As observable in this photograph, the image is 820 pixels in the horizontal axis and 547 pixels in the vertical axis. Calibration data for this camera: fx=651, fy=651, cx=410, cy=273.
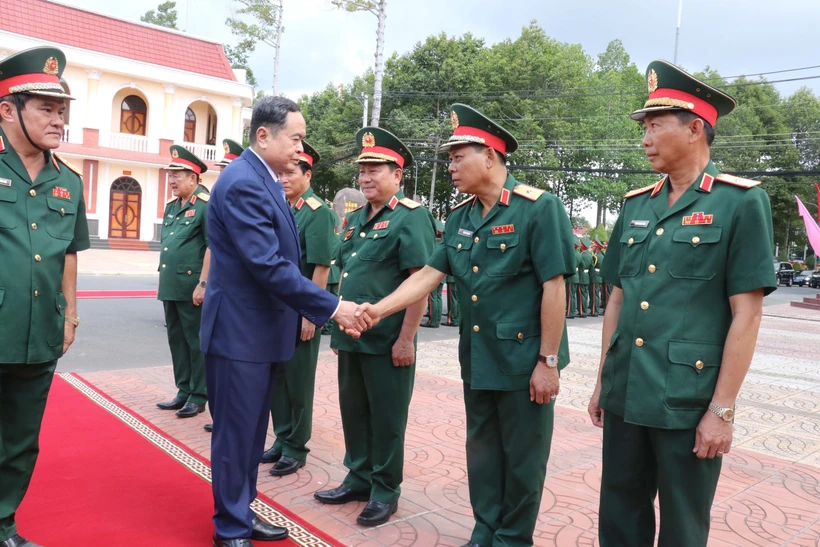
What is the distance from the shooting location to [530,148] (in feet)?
105

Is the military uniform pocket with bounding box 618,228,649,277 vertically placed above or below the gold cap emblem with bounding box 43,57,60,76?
below

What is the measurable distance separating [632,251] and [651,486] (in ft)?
2.86

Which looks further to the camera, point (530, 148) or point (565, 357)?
point (530, 148)

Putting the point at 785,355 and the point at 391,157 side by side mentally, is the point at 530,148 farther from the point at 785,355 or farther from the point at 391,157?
the point at 391,157

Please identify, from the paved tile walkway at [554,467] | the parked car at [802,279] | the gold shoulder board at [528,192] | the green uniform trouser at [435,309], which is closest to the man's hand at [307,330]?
the paved tile walkway at [554,467]

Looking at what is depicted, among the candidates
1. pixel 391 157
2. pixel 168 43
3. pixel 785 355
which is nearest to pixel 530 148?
pixel 168 43

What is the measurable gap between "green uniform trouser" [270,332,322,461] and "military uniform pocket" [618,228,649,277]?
89.5 inches

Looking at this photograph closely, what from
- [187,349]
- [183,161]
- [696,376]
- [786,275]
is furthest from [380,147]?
[786,275]

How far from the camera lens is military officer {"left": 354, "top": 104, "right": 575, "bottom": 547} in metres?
2.79

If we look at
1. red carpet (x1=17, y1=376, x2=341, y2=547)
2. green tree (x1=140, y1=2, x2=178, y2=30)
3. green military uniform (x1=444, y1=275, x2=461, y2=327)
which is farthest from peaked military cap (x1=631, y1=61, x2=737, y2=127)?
green tree (x1=140, y1=2, x2=178, y2=30)

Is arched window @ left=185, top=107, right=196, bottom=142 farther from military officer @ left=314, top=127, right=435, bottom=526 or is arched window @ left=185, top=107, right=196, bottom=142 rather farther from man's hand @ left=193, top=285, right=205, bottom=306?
military officer @ left=314, top=127, right=435, bottom=526

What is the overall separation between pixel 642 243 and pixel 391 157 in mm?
1763

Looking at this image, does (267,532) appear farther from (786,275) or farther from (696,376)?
(786,275)

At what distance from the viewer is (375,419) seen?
11.5ft
